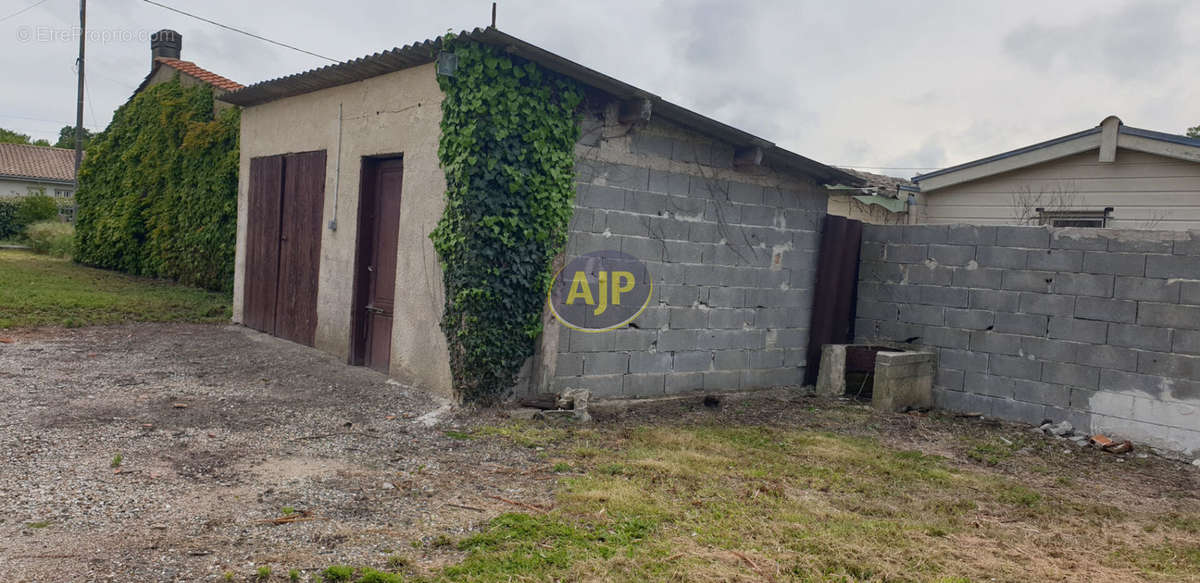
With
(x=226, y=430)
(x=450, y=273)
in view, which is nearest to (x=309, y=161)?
(x=450, y=273)

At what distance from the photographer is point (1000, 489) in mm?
5516

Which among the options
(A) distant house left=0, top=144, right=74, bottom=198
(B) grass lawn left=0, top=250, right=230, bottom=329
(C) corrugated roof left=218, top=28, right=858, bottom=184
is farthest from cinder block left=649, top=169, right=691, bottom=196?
(A) distant house left=0, top=144, right=74, bottom=198

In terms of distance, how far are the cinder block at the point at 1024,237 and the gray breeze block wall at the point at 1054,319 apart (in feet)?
Answer: 0.04

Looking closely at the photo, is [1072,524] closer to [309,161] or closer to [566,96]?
[566,96]

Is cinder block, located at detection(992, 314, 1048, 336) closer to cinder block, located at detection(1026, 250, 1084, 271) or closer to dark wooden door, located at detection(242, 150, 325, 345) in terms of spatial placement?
cinder block, located at detection(1026, 250, 1084, 271)

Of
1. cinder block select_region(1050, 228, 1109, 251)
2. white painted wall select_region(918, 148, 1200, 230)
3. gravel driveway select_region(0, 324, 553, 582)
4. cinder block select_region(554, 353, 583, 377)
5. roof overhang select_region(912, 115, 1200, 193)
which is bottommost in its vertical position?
gravel driveway select_region(0, 324, 553, 582)

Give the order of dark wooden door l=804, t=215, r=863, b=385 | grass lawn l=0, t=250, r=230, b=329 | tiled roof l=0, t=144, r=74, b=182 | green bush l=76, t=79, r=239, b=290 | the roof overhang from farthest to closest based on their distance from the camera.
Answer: tiled roof l=0, t=144, r=74, b=182, green bush l=76, t=79, r=239, b=290, grass lawn l=0, t=250, r=230, b=329, the roof overhang, dark wooden door l=804, t=215, r=863, b=385

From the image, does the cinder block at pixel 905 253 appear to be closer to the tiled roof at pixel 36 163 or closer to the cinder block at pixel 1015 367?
the cinder block at pixel 1015 367

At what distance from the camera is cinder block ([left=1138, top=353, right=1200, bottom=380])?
6.77m

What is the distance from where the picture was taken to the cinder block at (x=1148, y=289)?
22.6 ft

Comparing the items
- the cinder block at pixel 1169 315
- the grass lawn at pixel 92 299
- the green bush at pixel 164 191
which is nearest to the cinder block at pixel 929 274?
the cinder block at pixel 1169 315

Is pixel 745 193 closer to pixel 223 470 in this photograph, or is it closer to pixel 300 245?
pixel 300 245

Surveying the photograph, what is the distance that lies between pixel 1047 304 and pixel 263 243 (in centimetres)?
860

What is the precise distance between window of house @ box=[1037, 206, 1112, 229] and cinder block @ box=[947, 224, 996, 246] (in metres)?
2.93
